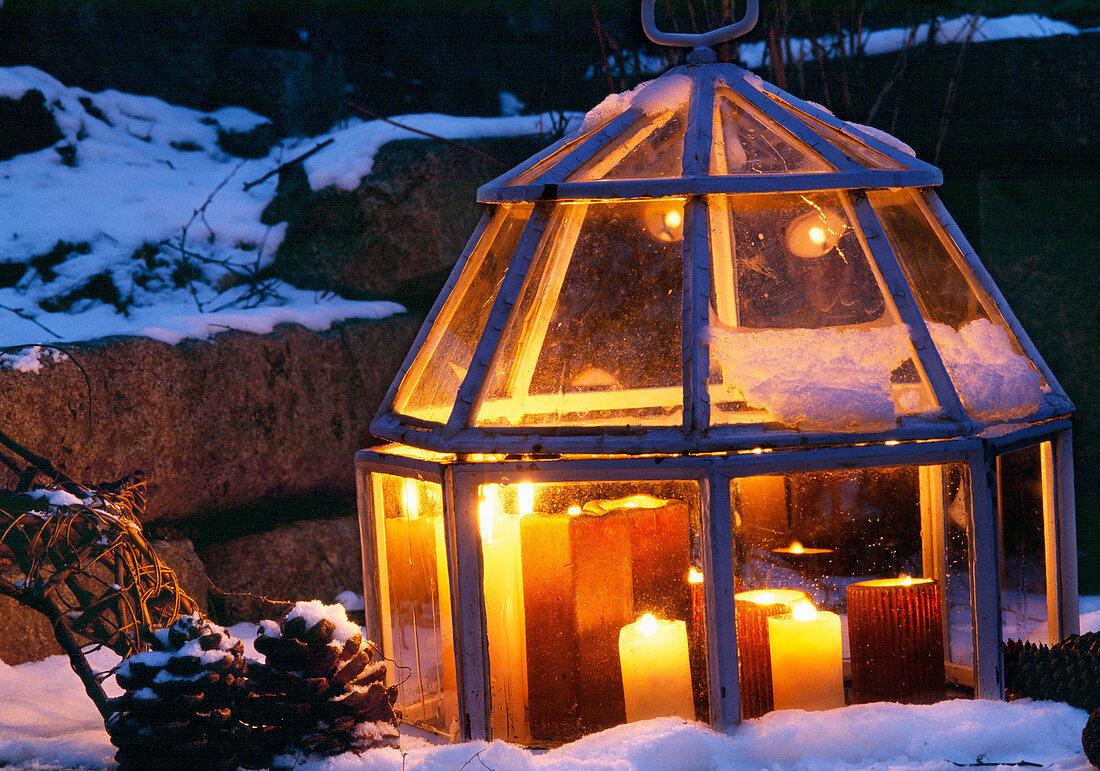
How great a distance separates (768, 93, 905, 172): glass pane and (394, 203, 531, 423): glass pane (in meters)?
0.63

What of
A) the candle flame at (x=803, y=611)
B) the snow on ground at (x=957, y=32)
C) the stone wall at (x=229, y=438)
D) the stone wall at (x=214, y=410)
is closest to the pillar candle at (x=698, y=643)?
the candle flame at (x=803, y=611)

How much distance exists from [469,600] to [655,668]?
0.36 metres

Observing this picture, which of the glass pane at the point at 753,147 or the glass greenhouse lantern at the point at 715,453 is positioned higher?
the glass pane at the point at 753,147

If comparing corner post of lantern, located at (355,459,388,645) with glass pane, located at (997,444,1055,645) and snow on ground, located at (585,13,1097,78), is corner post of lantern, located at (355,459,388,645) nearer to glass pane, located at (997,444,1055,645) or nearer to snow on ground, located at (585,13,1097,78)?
glass pane, located at (997,444,1055,645)

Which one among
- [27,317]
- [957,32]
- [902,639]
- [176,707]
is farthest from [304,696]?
[957,32]

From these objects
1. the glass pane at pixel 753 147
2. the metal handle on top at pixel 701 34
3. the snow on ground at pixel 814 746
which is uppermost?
the metal handle on top at pixel 701 34

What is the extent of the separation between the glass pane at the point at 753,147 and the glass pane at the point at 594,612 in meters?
0.66

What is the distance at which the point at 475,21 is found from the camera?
5113mm

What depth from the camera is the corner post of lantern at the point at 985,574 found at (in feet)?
5.86

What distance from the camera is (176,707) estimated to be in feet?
5.68

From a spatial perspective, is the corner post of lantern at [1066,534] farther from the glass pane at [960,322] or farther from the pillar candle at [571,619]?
the pillar candle at [571,619]

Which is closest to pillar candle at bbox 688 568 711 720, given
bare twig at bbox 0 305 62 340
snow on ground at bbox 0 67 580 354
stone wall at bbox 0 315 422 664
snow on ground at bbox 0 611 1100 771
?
snow on ground at bbox 0 611 1100 771

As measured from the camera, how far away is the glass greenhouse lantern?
1.79 metres

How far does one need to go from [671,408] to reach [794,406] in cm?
22
